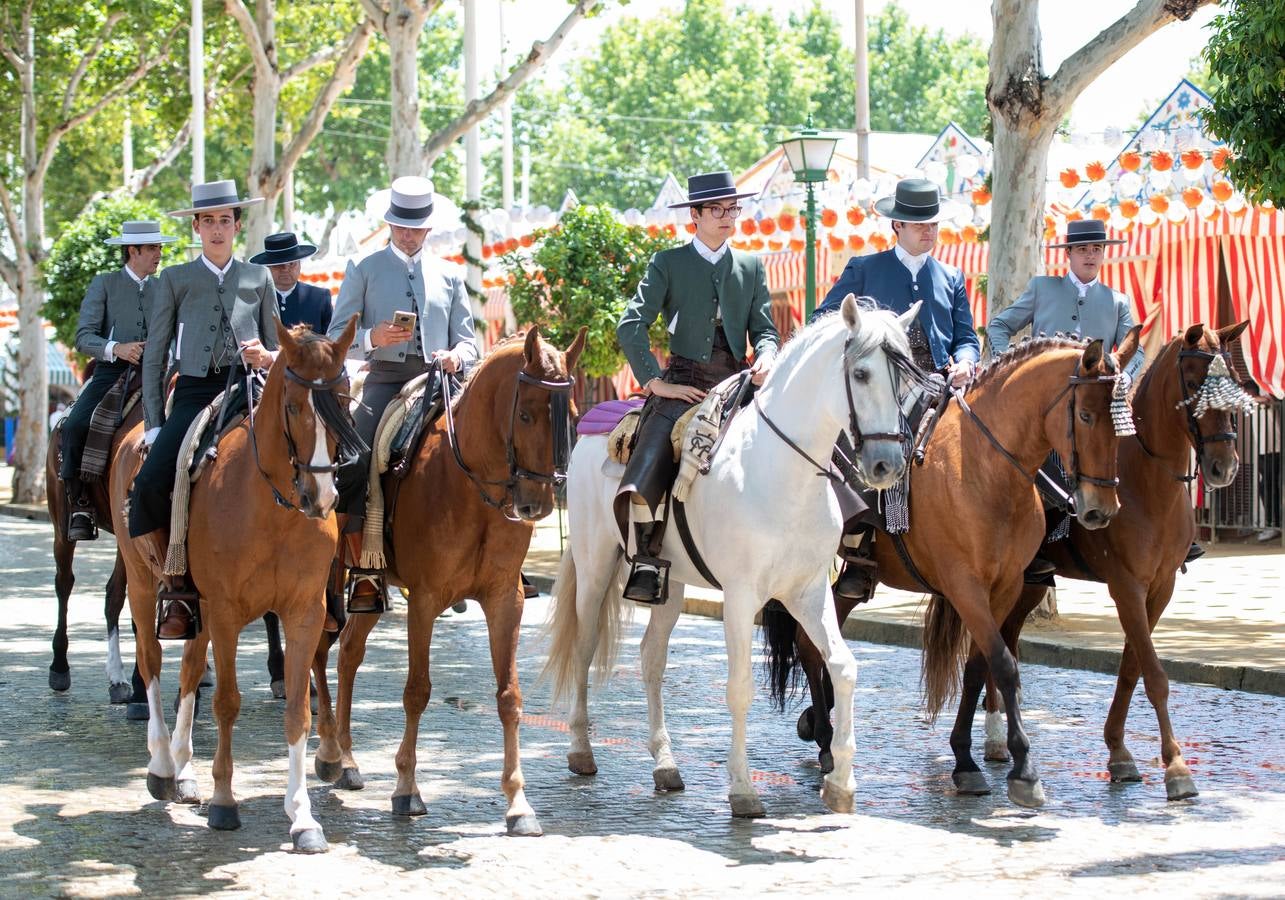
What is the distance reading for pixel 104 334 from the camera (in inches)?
456

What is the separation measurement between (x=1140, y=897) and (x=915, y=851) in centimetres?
104

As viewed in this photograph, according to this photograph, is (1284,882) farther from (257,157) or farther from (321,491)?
(257,157)

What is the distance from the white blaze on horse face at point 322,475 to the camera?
23.4 ft

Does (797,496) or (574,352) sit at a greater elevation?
(574,352)

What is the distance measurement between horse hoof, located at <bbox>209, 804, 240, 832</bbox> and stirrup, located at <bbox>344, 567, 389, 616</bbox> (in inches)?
49.6

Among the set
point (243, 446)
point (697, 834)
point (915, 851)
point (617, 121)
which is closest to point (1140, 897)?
point (915, 851)

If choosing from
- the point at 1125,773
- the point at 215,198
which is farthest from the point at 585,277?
the point at 1125,773

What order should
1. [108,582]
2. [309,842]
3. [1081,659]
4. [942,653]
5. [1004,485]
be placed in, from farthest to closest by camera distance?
[1081,659], [108,582], [942,653], [1004,485], [309,842]

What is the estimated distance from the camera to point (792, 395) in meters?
7.86

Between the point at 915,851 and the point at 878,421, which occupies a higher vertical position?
the point at 878,421

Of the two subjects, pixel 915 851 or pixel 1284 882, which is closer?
pixel 1284 882

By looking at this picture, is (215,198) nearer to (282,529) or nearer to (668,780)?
(282,529)

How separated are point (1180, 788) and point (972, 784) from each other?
93cm

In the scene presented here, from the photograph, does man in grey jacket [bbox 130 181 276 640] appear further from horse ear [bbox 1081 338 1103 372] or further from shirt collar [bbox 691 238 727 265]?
horse ear [bbox 1081 338 1103 372]
